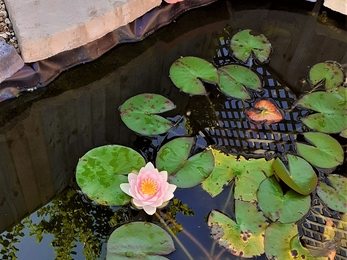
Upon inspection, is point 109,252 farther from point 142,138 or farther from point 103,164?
point 142,138

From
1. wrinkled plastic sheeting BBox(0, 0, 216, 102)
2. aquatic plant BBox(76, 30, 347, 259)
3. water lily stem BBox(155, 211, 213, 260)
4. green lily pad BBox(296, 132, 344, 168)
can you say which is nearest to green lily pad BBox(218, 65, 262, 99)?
aquatic plant BBox(76, 30, 347, 259)

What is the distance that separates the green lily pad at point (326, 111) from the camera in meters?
1.96

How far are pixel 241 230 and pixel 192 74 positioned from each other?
85 centimetres

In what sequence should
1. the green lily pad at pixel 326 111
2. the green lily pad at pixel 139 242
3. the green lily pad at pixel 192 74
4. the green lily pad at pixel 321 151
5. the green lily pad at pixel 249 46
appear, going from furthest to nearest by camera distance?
the green lily pad at pixel 249 46 < the green lily pad at pixel 192 74 < the green lily pad at pixel 326 111 < the green lily pad at pixel 321 151 < the green lily pad at pixel 139 242

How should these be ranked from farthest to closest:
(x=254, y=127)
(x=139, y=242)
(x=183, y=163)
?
1. (x=254, y=127)
2. (x=183, y=163)
3. (x=139, y=242)

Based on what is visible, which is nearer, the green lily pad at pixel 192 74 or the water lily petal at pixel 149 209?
the water lily petal at pixel 149 209

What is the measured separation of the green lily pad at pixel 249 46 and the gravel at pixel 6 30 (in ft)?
3.63

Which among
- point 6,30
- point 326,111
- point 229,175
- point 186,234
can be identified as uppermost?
point 6,30

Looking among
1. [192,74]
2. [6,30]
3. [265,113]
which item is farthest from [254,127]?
[6,30]

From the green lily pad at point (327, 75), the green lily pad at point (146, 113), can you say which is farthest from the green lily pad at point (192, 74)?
the green lily pad at point (327, 75)

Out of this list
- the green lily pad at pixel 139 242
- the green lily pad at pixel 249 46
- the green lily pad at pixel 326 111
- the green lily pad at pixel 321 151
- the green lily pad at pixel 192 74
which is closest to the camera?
the green lily pad at pixel 139 242

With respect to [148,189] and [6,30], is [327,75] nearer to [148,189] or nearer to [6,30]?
[148,189]

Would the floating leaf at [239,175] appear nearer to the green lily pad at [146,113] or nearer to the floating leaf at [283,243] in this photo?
the floating leaf at [283,243]

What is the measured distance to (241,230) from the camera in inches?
62.8
